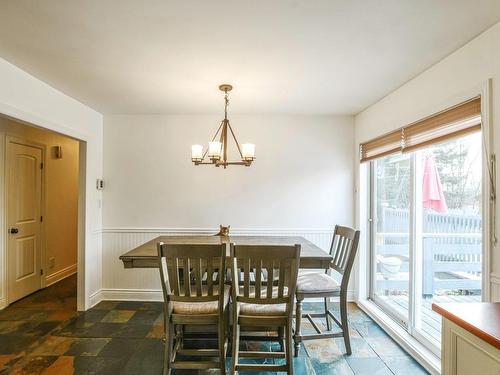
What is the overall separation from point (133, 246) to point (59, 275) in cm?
169

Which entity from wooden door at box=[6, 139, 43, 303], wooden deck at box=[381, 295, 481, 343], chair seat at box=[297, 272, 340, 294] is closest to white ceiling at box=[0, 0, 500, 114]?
wooden door at box=[6, 139, 43, 303]

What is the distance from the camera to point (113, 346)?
8.21 feet

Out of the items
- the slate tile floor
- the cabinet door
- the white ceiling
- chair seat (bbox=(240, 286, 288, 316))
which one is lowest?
the slate tile floor

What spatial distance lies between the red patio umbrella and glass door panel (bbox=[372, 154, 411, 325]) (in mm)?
154

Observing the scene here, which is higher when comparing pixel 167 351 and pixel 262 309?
pixel 262 309

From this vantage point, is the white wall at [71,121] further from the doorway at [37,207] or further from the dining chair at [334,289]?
the dining chair at [334,289]

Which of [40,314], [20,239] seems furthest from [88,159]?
[40,314]

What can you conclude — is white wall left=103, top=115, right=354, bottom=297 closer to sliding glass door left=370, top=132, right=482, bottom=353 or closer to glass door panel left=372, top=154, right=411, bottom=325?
glass door panel left=372, top=154, right=411, bottom=325

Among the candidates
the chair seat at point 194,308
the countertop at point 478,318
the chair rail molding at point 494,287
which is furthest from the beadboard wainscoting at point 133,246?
the countertop at point 478,318

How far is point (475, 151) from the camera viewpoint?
198 cm

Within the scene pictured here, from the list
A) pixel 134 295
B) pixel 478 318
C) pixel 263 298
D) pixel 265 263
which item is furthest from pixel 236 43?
pixel 134 295

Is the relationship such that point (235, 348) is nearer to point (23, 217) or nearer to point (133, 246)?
point (133, 246)

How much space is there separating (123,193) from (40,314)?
155 centimetres

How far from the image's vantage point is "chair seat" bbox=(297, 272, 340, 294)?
2365 mm
